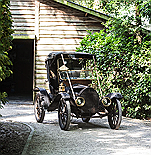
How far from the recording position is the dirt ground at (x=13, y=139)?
4330 millimetres

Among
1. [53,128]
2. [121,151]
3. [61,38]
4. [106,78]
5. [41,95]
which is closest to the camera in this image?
[121,151]

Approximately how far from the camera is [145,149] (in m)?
4.63

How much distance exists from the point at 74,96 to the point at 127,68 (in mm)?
2736

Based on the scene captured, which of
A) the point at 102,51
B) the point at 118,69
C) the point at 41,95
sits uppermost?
the point at 102,51

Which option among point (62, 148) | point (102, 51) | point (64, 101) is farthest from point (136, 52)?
point (62, 148)

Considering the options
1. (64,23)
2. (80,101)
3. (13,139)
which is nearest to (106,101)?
(80,101)

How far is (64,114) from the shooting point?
627cm

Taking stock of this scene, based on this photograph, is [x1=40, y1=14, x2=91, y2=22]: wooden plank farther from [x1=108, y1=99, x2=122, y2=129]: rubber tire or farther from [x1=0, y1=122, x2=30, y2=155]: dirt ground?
[x1=0, y1=122, x2=30, y2=155]: dirt ground

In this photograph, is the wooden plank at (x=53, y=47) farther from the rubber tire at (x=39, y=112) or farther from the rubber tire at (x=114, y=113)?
the rubber tire at (x=114, y=113)

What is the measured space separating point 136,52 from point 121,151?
4.35 m

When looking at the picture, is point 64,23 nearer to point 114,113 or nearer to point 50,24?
point 50,24

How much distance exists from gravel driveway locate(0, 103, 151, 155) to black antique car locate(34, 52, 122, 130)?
360 mm

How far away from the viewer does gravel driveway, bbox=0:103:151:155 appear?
4469mm

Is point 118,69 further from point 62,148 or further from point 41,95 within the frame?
point 62,148
